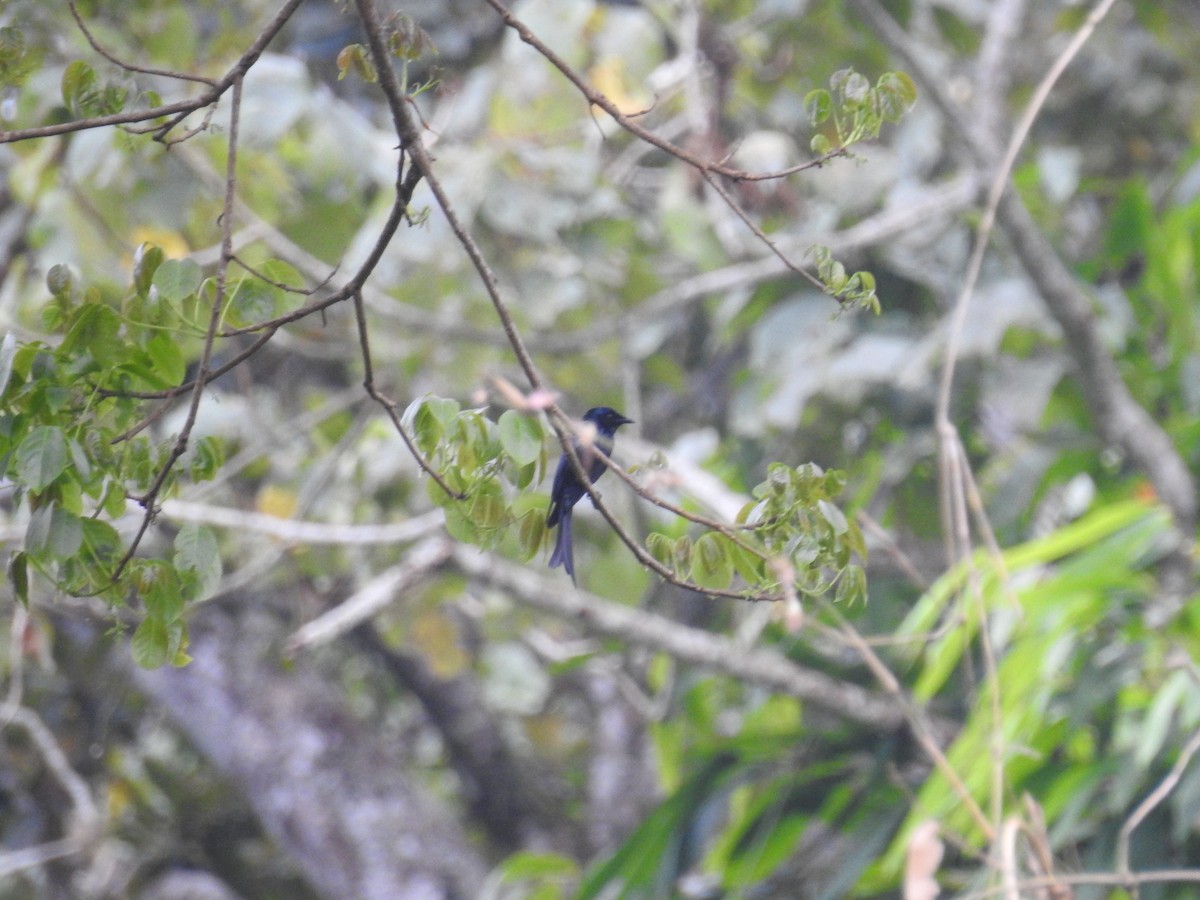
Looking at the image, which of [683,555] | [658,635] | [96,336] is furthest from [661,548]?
[658,635]

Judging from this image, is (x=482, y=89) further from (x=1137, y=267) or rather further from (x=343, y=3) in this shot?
(x=343, y=3)

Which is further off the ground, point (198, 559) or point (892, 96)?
point (892, 96)

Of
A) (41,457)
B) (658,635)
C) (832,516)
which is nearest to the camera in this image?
(41,457)

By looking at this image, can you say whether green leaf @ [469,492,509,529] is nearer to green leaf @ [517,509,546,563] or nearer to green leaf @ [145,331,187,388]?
green leaf @ [517,509,546,563]

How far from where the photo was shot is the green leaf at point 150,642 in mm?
968

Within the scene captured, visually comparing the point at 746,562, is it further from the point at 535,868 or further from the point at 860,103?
the point at 535,868

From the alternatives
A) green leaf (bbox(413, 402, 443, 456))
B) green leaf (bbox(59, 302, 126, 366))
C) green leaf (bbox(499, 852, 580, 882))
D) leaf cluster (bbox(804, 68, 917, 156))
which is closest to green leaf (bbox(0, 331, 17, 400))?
green leaf (bbox(59, 302, 126, 366))

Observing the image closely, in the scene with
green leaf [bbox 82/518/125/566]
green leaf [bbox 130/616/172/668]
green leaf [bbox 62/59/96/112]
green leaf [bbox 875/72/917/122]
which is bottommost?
green leaf [bbox 130/616/172/668]

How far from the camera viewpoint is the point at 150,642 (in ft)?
3.19

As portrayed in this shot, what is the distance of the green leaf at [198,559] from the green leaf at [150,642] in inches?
1.3

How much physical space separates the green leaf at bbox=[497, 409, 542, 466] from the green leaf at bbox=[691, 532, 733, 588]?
0.15 m

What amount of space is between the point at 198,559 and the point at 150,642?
7 centimetres

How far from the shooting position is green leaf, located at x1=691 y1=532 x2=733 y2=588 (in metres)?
0.99

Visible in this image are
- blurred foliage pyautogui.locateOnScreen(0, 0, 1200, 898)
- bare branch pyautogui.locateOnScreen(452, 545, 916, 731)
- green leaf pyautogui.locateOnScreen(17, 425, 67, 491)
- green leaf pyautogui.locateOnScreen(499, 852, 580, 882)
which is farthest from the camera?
green leaf pyautogui.locateOnScreen(499, 852, 580, 882)
